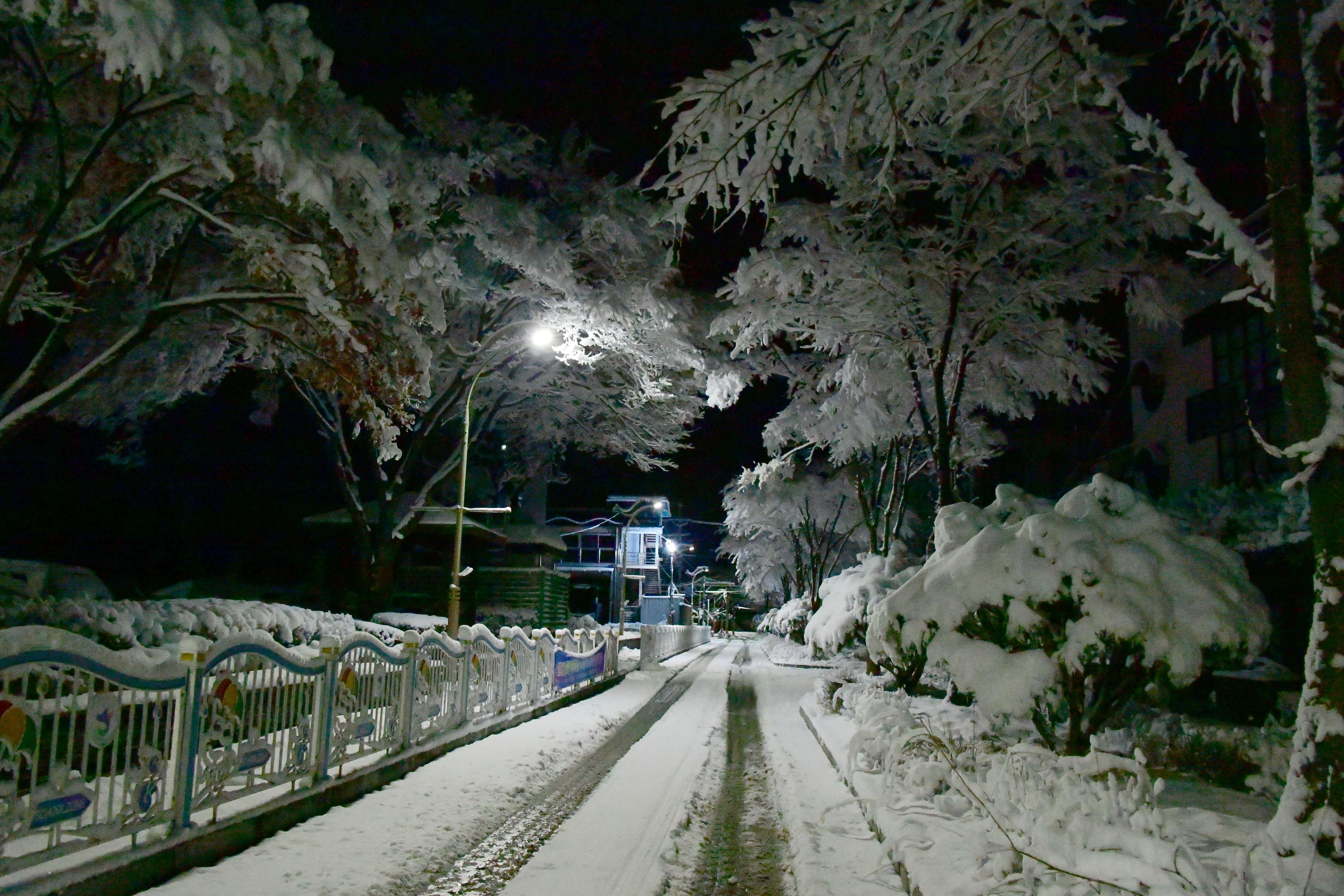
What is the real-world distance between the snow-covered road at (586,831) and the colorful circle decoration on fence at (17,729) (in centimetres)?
132

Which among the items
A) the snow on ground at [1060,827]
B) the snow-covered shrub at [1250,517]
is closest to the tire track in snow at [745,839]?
the snow on ground at [1060,827]

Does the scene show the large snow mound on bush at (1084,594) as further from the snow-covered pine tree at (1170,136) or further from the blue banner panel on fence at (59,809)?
the blue banner panel on fence at (59,809)

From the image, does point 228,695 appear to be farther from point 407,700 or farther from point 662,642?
point 662,642

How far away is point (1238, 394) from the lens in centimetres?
2131

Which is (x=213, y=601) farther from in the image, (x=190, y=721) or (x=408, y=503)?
(x=190, y=721)

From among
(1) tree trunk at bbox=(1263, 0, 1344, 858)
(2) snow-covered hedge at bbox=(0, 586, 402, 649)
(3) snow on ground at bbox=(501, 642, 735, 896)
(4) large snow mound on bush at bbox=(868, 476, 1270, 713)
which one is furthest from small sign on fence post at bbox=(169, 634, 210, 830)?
(1) tree trunk at bbox=(1263, 0, 1344, 858)

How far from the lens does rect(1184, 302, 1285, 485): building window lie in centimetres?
2005

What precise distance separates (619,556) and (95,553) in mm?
20132

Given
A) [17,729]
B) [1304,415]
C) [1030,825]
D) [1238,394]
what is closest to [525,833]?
[17,729]

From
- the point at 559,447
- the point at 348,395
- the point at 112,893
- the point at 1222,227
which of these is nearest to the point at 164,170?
the point at 348,395

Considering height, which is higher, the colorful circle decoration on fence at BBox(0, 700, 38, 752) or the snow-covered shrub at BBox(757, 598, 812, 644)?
the colorful circle decoration on fence at BBox(0, 700, 38, 752)

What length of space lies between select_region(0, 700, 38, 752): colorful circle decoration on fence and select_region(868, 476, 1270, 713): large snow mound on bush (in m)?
6.74

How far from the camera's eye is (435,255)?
12930 mm

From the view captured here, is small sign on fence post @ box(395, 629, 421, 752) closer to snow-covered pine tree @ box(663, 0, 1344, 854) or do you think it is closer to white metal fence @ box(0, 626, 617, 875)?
white metal fence @ box(0, 626, 617, 875)
